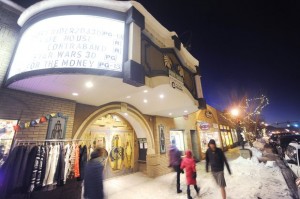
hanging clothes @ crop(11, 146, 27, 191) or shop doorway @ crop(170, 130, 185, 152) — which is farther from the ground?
shop doorway @ crop(170, 130, 185, 152)

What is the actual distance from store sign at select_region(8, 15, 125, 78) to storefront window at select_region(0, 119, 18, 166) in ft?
5.23

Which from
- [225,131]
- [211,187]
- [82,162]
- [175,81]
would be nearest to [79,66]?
[82,162]

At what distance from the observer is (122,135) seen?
1117 cm

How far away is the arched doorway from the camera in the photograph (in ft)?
31.6

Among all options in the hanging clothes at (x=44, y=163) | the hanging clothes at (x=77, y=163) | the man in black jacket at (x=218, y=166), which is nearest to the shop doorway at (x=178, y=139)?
the man in black jacket at (x=218, y=166)

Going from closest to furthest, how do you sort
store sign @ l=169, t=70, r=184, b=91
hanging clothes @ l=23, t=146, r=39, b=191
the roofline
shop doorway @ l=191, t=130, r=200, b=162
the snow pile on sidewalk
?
hanging clothes @ l=23, t=146, r=39, b=191 < the roofline < the snow pile on sidewalk < store sign @ l=169, t=70, r=184, b=91 < shop doorway @ l=191, t=130, r=200, b=162

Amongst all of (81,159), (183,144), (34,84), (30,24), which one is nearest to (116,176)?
(81,159)

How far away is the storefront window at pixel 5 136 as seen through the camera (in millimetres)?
5062

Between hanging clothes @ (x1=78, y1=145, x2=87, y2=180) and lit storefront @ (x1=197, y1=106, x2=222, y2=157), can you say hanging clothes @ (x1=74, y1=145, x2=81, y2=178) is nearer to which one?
hanging clothes @ (x1=78, y1=145, x2=87, y2=180)

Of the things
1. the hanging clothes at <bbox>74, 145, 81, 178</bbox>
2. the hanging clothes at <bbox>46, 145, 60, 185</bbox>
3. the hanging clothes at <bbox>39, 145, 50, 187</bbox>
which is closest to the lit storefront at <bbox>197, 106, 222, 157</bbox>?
the hanging clothes at <bbox>74, 145, 81, 178</bbox>

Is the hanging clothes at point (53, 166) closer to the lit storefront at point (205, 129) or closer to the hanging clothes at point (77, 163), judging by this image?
the hanging clothes at point (77, 163)

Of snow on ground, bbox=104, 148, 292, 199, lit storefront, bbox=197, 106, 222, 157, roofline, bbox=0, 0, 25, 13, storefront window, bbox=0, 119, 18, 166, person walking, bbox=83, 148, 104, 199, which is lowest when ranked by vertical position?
snow on ground, bbox=104, 148, 292, 199

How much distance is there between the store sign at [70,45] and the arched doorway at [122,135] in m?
4.16

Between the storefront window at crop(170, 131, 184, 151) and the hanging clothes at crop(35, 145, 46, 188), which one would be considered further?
the storefront window at crop(170, 131, 184, 151)
